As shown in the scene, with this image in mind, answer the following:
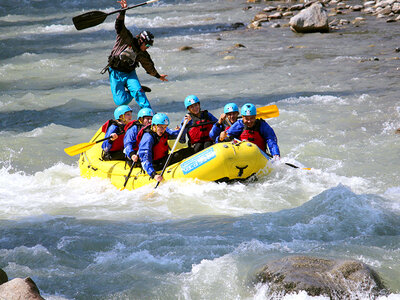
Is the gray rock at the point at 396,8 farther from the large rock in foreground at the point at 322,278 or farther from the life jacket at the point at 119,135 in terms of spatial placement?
the large rock in foreground at the point at 322,278

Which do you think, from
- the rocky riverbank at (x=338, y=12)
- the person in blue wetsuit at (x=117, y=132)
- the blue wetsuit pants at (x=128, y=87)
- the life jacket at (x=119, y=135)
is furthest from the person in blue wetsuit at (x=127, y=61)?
the rocky riverbank at (x=338, y=12)

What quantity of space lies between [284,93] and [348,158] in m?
4.55

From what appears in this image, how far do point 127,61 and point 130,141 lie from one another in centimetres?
156

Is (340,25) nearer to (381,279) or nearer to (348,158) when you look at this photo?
(348,158)

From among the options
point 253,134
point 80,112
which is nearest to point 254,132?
point 253,134

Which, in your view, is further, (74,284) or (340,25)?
(340,25)

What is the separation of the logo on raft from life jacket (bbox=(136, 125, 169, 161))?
0.43 m

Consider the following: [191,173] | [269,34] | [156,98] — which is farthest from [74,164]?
[269,34]

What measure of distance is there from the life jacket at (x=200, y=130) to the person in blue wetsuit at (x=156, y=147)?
0.74 ft

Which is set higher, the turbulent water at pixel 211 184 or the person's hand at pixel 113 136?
the person's hand at pixel 113 136

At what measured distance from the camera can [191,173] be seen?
732 centimetres

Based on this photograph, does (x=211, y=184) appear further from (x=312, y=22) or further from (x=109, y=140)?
(x=312, y=22)

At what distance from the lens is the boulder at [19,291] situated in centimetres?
400

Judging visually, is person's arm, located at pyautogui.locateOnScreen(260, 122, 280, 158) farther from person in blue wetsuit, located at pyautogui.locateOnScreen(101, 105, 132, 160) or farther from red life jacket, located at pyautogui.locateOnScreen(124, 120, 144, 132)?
person in blue wetsuit, located at pyautogui.locateOnScreen(101, 105, 132, 160)
